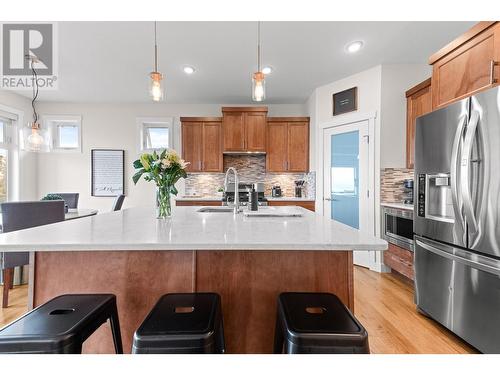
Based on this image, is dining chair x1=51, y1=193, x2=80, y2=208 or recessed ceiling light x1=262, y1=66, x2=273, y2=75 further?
dining chair x1=51, y1=193, x2=80, y2=208

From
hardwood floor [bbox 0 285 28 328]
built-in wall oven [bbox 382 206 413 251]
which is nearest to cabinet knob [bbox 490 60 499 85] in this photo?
built-in wall oven [bbox 382 206 413 251]

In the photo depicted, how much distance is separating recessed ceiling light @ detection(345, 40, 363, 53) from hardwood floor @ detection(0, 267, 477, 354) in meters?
2.81

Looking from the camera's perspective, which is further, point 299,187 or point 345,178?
point 299,187

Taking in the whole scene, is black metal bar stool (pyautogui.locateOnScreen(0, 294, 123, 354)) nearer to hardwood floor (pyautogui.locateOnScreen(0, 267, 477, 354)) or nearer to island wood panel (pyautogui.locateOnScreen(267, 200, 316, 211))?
hardwood floor (pyautogui.locateOnScreen(0, 267, 477, 354))

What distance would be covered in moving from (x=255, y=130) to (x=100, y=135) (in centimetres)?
309

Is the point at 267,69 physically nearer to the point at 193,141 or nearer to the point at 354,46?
the point at 354,46

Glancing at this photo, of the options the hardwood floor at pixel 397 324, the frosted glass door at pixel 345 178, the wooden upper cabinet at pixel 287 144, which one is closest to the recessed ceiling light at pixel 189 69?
the wooden upper cabinet at pixel 287 144

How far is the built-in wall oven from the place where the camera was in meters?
2.63

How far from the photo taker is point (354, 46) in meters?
2.87

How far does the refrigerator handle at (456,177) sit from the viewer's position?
168cm

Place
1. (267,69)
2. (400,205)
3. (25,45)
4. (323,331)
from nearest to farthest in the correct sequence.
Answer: (323,331), (25,45), (400,205), (267,69)

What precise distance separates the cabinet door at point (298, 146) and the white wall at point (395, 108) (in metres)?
1.40

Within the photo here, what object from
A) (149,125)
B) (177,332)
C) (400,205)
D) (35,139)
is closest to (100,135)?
(149,125)
